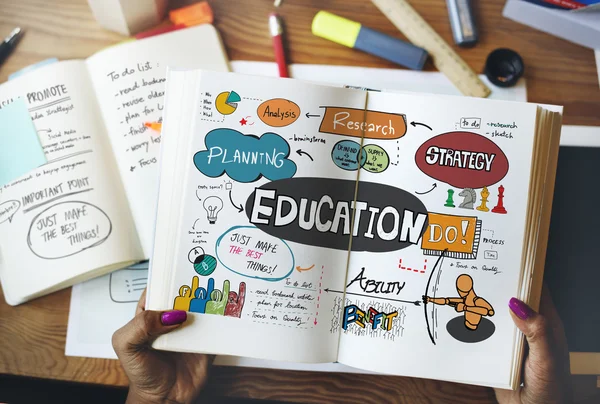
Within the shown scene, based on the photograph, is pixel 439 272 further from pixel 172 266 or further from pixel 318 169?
pixel 172 266

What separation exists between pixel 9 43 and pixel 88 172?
249 millimetres

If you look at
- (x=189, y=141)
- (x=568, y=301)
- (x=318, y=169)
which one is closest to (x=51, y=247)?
(x=189, y=141)

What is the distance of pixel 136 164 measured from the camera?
0.67m

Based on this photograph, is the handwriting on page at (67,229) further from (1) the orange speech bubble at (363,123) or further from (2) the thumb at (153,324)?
(1) the orange speech bubble at (363,123)

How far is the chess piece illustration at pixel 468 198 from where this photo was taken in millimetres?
548

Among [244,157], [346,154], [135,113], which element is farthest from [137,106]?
[346,154]

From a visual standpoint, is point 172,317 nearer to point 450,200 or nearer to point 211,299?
point 211,299

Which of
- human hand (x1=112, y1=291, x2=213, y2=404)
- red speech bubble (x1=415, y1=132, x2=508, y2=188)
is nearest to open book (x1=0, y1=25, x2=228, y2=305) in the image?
human hand (x1=112, y1=291, x2=213, y2=404)

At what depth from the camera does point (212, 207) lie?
0.55 metres

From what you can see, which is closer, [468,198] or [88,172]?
[468,198]

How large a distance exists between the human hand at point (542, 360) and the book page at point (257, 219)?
0.75 feet

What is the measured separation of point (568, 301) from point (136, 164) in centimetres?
66

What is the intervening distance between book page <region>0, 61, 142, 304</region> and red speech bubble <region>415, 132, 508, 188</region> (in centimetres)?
42

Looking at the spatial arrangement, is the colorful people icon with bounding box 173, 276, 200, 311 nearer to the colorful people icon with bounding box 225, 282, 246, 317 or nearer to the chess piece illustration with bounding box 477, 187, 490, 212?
the colorful people icon with bounding box 225, 282, 246, 317
